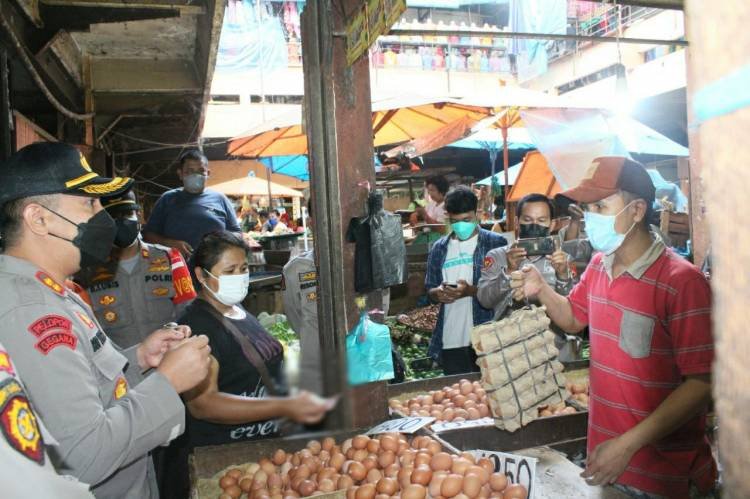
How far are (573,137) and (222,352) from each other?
7.28 meters

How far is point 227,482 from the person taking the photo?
2771 mm

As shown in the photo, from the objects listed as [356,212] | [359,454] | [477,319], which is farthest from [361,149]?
[477,319]

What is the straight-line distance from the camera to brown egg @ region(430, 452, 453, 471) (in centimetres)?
249

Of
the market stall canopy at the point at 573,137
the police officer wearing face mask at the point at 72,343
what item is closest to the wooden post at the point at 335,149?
the police officer wearing face mask at the point at 72,343

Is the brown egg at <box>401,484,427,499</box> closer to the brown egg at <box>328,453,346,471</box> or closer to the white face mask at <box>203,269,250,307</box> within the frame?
the brown egg at <box>328,453,346,471</box>

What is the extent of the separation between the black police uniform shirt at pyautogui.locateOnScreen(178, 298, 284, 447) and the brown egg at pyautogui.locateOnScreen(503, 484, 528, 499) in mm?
1227

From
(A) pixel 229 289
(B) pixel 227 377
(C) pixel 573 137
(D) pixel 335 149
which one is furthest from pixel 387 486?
(C) pixel 573 137

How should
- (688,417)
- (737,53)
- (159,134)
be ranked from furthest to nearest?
(159,134) → (688,417) → (737,53)

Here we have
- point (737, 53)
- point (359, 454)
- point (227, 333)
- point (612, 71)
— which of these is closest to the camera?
point (737, 53)

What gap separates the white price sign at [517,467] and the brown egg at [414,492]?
39 centimetres

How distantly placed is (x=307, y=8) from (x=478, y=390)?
263 centimetres

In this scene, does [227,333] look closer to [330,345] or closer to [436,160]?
[330,345]

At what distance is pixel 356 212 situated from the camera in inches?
129

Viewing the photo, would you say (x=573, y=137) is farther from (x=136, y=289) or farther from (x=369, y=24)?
(x=136, y=289)
